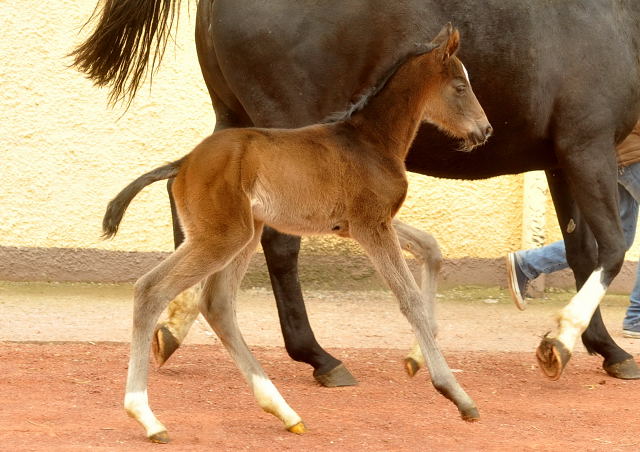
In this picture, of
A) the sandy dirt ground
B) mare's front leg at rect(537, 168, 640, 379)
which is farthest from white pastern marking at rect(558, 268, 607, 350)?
the sandy dirt ground

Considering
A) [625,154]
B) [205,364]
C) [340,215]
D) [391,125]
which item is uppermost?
[391,125]

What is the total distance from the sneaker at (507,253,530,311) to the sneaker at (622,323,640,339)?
2.20ft

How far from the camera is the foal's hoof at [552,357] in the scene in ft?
16.9

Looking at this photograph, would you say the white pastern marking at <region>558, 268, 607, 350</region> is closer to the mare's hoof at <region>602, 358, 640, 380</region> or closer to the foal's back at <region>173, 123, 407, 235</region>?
the mare's hoof at <region>602, 358, 640, 380</region>

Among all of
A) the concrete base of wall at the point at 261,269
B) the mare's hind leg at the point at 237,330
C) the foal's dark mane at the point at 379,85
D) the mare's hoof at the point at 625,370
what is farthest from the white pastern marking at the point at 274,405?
the concrete base of wall at the point at 261,269

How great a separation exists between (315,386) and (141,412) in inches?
57.6

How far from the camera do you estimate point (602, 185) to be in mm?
5355

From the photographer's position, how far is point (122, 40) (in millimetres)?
5629

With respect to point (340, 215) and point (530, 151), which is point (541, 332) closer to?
point (530, 151)

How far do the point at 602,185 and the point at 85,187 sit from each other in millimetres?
3916

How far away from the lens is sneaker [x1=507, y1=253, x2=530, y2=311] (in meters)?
6.99

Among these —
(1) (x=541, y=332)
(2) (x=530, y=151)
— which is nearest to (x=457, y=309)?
(1) (x=541, y=332)

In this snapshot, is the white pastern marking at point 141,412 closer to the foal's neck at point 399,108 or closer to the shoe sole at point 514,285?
the foal's neck at point 399,108

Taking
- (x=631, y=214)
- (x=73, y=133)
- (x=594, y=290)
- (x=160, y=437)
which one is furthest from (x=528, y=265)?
(x=160, y=437)
